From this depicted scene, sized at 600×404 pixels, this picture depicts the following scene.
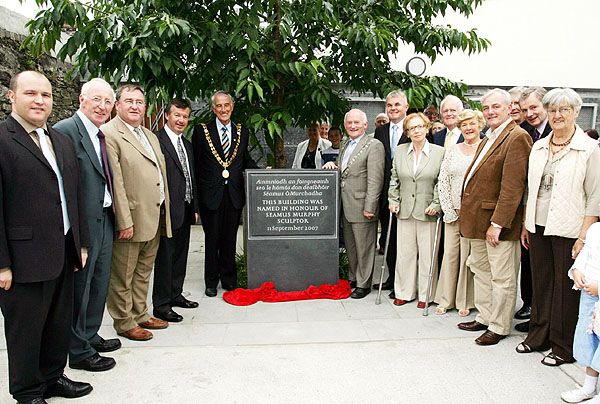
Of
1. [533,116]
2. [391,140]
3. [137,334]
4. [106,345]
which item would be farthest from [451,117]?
[106,345]

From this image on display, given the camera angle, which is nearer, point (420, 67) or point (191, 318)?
point (191, 318)

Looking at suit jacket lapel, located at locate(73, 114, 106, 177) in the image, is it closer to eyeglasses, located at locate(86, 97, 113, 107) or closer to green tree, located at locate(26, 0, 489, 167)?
eyeglasses, located at locate(86, 97, 113, 107)

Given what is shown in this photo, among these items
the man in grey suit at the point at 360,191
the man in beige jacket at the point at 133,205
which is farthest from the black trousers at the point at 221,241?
the man in grey suit at the point at 360,191

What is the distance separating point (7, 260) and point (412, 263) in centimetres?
346

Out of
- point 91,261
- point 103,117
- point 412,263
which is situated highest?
point 103,117

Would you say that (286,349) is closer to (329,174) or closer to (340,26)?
(329,174)

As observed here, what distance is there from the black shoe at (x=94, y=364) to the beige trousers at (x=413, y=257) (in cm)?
275

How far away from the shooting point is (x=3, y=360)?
11.4ft

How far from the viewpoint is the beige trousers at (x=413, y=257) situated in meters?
4.57

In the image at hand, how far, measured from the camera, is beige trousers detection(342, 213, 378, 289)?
493cm

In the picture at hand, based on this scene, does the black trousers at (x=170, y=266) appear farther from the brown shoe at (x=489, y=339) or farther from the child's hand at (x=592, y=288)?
the child's hand at (x=592, y=288)

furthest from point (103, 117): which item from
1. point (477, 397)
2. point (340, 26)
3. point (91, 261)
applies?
point (477, 397)

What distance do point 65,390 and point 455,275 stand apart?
3340 mm

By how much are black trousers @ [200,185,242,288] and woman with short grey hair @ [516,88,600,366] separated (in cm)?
282
